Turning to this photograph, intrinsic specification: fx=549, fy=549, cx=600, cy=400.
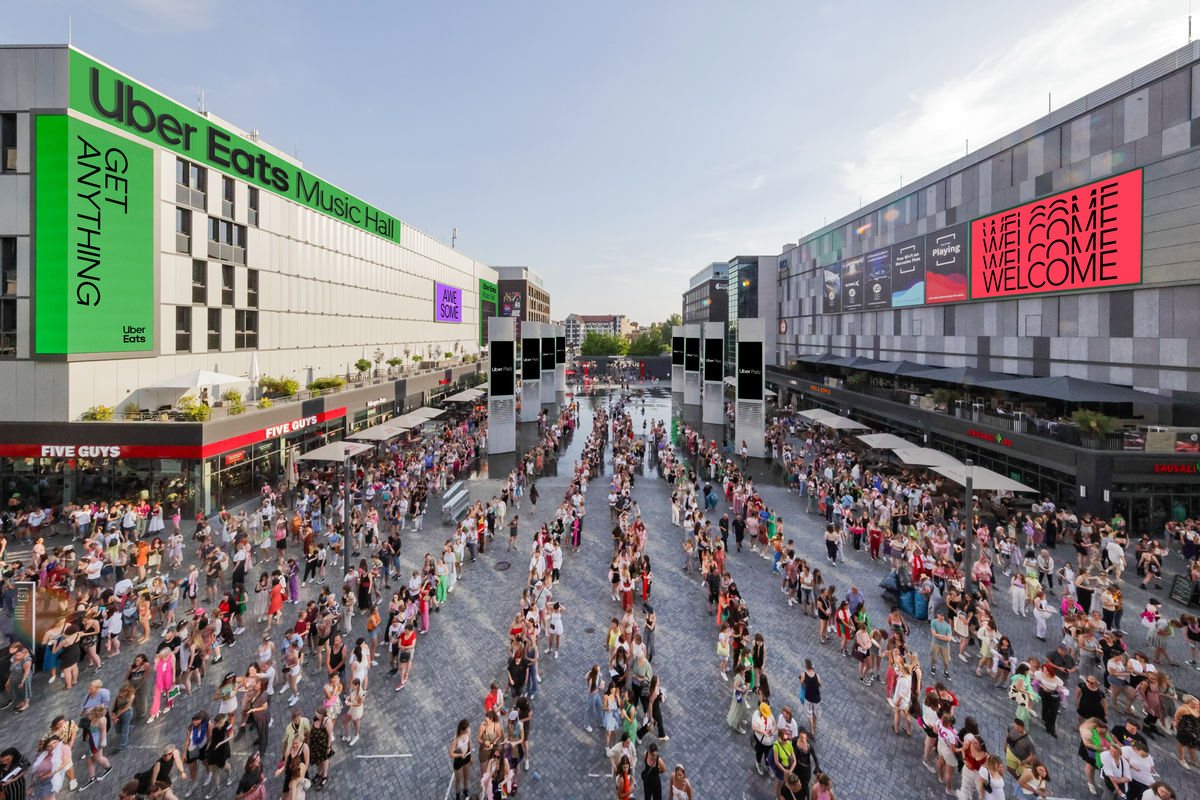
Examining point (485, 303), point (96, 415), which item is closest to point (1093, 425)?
point (96, 415)

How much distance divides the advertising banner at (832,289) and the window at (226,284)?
46062mm

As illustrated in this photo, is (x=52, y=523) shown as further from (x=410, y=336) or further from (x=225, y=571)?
(x=410, y=336)

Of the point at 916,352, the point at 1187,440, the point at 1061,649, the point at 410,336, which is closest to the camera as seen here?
the point at 1061,649

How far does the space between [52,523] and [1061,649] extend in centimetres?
2922

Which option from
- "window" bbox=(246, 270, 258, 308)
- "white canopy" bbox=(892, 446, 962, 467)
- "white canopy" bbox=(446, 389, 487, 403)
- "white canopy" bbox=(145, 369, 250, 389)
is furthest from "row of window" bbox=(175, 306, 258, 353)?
"white canopy" bbox=(892, 446, 962, 467)

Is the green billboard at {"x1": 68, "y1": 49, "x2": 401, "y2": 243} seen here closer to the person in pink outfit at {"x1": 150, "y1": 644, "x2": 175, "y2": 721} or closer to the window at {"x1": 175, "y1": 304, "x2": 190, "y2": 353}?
the window at {"x1": 175, "y1": 304, "x2": 190, "y2": 353}

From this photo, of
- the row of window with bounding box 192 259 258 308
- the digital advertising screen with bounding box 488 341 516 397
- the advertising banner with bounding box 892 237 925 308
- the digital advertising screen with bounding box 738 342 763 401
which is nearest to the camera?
the row of window with bounding box 192 259 258 308

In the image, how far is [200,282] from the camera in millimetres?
24750

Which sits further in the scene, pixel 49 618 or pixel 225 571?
pixel 225 571

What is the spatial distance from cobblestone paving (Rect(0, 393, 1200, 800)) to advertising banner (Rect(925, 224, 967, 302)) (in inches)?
926

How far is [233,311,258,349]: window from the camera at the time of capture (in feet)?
88.7

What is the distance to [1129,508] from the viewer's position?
1917cm

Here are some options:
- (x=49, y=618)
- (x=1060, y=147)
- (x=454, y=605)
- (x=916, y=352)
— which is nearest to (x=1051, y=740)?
(x=454, y=605)

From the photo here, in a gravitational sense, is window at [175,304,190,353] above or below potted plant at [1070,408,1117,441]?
above
